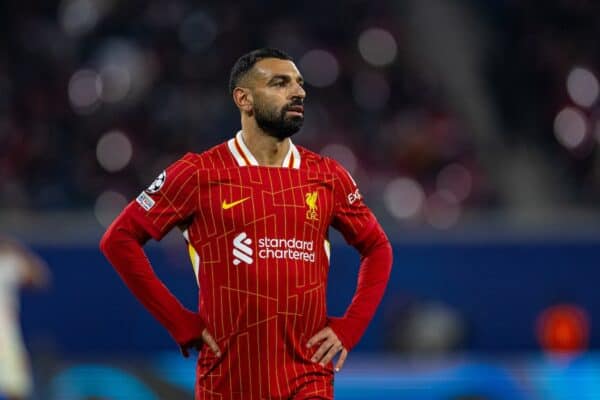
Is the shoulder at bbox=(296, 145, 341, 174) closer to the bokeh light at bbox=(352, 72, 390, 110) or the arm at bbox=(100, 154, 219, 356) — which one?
the arm at bbox=(100, 154, 219, 356)

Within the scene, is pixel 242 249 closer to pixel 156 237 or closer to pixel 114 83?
pixel 156 237

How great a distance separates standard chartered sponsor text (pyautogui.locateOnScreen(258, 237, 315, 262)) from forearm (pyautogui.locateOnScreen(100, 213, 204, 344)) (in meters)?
0.40

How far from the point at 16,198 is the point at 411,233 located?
13.2ft

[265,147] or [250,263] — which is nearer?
[250,263]

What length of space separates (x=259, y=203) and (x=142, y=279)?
58 centimetres

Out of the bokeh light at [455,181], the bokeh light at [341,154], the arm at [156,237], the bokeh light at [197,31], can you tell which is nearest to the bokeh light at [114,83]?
the bokeh light at [197,31]

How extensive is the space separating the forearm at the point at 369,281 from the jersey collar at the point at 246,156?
0.48m

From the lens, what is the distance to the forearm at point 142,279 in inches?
215

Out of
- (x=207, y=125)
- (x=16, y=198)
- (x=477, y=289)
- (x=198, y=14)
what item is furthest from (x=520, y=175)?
(x=16, y=198)

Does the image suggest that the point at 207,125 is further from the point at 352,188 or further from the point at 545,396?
the point at 352,188

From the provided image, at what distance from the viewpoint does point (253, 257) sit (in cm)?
543

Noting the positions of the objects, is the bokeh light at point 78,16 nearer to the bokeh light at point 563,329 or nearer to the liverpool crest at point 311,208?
the bokeh light at point 563,329

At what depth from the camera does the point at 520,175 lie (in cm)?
1416

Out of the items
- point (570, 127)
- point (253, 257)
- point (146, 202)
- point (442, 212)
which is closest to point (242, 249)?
point (253, 257)
